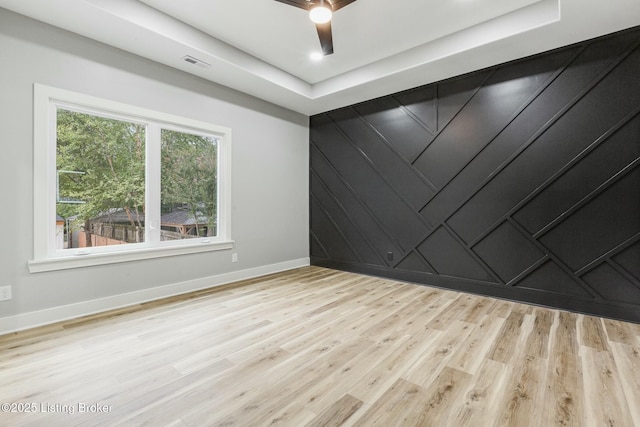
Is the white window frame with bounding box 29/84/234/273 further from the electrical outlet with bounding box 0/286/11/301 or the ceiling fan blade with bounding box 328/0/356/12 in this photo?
Result: the ceiling fan blade with bounding box 328/0/356/12

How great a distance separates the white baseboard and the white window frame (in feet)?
1.26

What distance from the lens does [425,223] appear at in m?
4.06

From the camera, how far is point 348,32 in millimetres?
3203

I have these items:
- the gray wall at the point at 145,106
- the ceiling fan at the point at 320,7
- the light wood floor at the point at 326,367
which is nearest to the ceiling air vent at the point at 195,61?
the gray wall at the point at 145,106

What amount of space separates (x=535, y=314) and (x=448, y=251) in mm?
1161

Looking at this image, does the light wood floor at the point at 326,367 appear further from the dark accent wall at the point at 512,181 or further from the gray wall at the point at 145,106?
the dark accent wall at the point at 512,181

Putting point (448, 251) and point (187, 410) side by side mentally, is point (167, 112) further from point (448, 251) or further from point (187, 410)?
point (448, 251)

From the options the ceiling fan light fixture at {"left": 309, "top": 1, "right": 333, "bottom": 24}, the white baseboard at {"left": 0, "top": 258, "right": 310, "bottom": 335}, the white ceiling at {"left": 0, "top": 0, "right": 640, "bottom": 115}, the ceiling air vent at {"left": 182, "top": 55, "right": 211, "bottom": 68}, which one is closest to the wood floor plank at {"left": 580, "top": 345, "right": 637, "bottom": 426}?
the white ceiling at {"left": 0, "top": 0, "right": 640, "bottom": 115}

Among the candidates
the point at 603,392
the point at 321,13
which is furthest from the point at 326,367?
the point at 321,13

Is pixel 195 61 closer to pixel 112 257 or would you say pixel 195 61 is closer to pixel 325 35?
pixel 325 35

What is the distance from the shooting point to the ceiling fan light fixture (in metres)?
2.25

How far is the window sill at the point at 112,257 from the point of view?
2643 millimetres

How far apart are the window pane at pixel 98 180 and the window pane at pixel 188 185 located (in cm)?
27

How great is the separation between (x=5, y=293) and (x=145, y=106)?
2.19 meters
